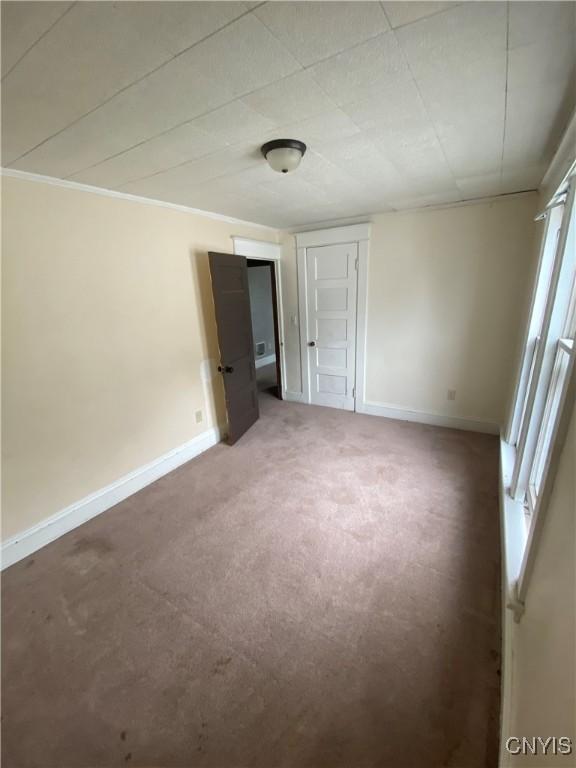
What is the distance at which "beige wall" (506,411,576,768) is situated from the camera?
701mm

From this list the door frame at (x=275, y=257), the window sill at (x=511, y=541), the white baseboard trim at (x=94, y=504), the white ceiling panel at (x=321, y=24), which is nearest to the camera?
the white ceiling panel at (x=321, y=24)

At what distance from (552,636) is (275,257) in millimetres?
3990

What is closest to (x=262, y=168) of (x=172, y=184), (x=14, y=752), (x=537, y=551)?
(x=172, y=184)

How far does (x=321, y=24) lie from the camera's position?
0.88 m

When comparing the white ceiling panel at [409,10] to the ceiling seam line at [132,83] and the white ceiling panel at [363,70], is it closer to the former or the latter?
the white ceiling panel at [363,70]

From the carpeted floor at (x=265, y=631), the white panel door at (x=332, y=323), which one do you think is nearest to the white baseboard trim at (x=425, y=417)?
the white panel door at (x=332, y=323)

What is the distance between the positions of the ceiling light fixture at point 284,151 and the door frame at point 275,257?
182cm

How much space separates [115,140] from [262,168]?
2.67 ft

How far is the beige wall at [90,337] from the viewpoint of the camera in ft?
6.23

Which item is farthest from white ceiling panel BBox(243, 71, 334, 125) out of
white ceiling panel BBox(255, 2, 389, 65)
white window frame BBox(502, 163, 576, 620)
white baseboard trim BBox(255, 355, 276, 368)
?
white baseboard trim BBox(255, 355, 276, 368)

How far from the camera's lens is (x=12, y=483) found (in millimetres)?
1942

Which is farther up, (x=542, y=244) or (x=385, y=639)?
(x=542, y=244)

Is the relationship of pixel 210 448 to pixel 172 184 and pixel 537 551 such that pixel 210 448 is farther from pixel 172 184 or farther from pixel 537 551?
pixel 537 551

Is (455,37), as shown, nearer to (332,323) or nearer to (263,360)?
(332,323)
